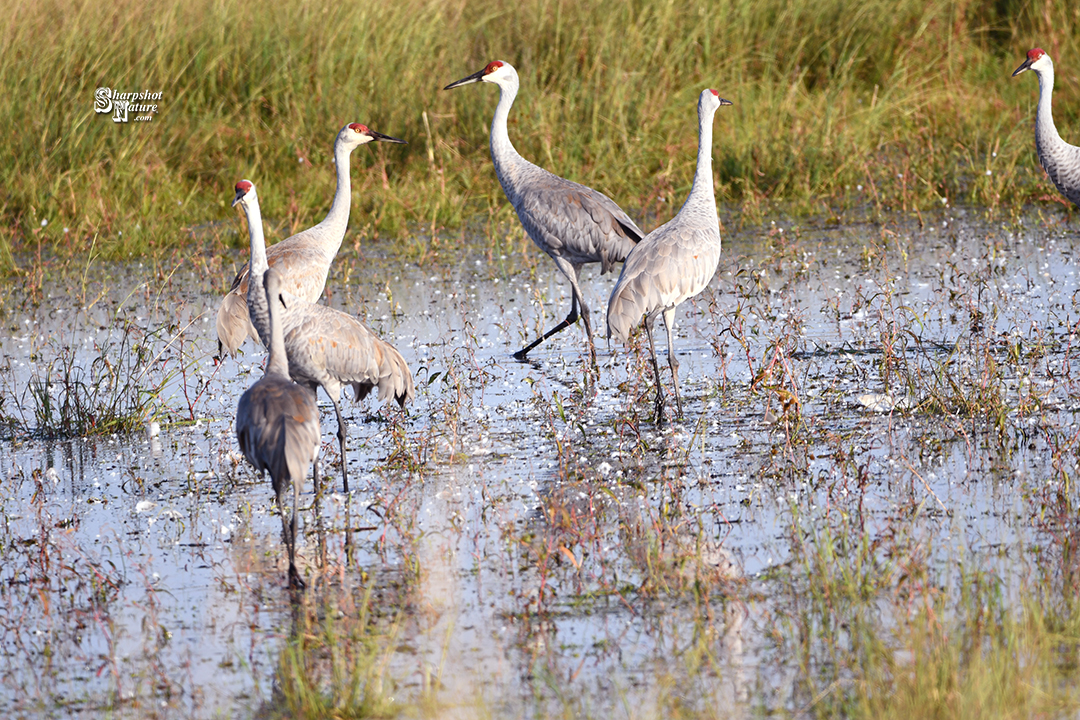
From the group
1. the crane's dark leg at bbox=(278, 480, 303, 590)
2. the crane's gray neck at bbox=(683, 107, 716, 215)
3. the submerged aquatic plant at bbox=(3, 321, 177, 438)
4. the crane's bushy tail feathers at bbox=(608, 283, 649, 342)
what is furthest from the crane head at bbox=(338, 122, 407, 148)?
the crane's dark leg at bbox=(278, 480, 303, 590)

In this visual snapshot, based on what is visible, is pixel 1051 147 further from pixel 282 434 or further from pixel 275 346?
pixel 282 434

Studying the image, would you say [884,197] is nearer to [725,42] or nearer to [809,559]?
[725,42]

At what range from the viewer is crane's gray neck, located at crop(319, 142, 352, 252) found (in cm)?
739

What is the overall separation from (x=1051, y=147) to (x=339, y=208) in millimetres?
3920

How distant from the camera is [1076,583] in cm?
397

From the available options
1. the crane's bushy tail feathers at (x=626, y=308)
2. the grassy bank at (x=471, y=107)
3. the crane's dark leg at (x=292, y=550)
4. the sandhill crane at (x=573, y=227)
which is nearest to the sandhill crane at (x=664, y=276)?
the crane's bushy tail feathers at (x=626, y=308)

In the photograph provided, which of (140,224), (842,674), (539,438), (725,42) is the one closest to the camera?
(842,674)

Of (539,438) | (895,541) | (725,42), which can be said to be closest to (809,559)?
(895,541)

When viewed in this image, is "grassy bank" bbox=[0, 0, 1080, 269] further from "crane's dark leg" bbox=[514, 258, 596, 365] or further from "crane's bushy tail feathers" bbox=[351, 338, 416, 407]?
"crane's bushy tail feathers" bbox=[351, 338, 416, 407]

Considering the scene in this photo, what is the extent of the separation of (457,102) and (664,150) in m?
1.73

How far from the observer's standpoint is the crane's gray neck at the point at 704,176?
6805 millimetres

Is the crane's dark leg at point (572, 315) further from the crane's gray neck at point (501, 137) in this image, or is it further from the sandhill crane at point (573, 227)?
the crane's gray neck at point (501, 137)

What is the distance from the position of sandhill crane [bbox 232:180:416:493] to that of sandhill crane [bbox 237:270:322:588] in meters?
0.81

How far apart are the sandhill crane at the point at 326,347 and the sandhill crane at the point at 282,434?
0.81 metres
